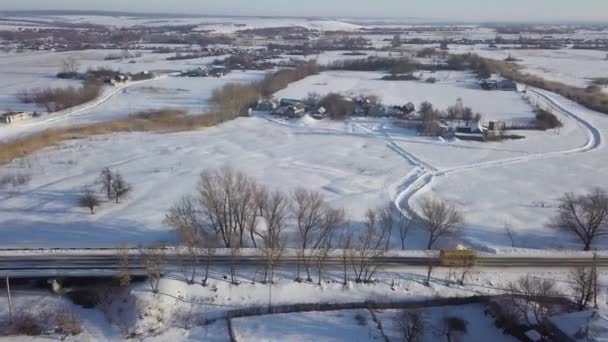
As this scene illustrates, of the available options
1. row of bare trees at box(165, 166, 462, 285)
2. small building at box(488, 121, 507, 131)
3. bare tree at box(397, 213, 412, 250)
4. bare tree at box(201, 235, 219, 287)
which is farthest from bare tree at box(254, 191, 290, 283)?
small building at box(488, 121, 507, 131)

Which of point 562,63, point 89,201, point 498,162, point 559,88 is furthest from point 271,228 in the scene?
point 562,63

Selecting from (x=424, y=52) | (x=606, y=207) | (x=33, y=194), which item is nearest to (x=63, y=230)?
(x=33, y=194)

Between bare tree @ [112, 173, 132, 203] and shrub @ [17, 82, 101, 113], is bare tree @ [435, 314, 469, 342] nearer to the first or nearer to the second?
bare tree @ [112, 173, 132, 203]

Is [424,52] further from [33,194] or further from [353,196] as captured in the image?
[33,194]

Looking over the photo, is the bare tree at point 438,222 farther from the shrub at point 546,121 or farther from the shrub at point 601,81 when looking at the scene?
the shrub at point 601,81

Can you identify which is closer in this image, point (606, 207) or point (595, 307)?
point (595, 307)
